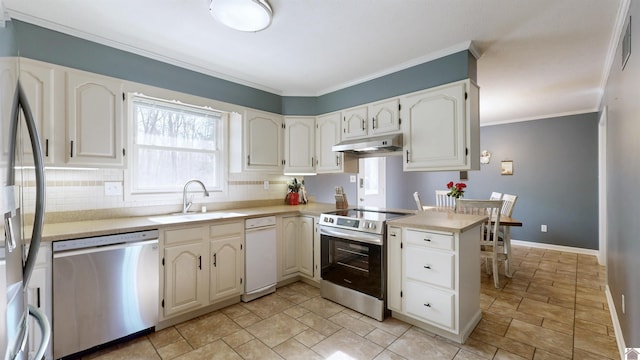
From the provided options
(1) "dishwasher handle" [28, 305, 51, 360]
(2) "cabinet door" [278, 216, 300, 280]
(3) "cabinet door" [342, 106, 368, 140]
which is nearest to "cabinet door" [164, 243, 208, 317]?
(2) "cabinet door" [278, 216, 300, 280]

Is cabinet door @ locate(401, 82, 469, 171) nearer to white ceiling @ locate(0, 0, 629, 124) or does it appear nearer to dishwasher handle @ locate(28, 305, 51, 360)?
white ceiling @ locate(0, 0, 629, 124)

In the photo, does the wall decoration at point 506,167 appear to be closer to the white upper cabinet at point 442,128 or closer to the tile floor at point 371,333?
the tile floor at point 371,333

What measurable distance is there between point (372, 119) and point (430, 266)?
1.70 metres

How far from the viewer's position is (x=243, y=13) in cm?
179

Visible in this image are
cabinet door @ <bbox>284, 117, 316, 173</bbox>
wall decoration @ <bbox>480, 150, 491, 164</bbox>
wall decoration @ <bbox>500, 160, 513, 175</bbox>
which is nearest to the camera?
cabinet door @ <bbox>284, 117, 316, 173</bbox>

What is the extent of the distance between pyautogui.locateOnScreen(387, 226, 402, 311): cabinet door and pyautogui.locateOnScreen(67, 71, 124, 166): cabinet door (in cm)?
245

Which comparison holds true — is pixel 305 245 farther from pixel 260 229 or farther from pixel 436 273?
pixel 436 273

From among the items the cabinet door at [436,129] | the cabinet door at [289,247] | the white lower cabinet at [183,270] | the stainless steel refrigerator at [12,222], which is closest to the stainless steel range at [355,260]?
the cabinet door at [289,247]

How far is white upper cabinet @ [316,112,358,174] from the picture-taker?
3.41 metres

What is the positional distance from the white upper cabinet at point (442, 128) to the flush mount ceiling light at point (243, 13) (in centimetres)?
162

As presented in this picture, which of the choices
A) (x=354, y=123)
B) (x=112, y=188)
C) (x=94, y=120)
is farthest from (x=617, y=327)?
(x=94, y=120)

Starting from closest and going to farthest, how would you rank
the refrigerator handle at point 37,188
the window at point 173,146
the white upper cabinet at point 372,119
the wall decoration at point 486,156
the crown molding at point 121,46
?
the refrigerator handle at point 37,188 → the crown molding at point 121,46 → the window at point 173,146 → the white upper cabinet at point 372,119 → the wall decoration at point 486,156

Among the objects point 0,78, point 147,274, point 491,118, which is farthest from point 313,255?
point 491,118

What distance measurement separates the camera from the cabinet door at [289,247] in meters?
3.14
